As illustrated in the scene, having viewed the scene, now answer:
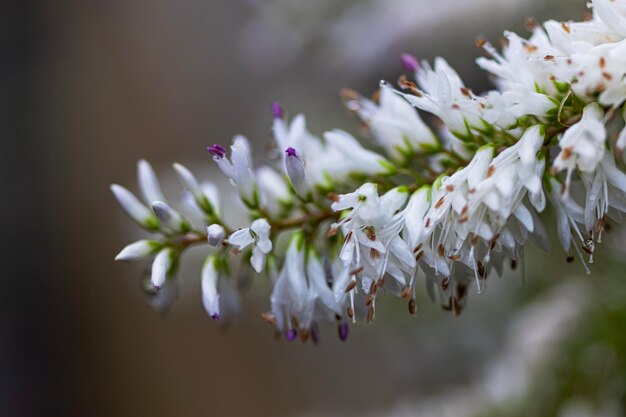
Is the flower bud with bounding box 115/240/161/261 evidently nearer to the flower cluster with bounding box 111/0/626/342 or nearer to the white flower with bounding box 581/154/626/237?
the flower cluster with bounding box 111/0/626/342

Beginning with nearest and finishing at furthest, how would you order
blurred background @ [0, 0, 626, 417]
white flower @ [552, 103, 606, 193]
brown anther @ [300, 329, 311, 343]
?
white flower @ [552, 103, 606, 193] < brown anther @ [300, 329, 311, 343] < blurred background @ [0, 0, 626, 417]

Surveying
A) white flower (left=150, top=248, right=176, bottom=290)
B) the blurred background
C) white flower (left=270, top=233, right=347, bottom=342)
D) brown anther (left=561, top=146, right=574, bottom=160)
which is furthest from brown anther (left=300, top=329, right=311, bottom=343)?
the blurred background

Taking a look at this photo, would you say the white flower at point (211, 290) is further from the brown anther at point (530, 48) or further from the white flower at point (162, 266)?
the brown anther at point (530, 48)

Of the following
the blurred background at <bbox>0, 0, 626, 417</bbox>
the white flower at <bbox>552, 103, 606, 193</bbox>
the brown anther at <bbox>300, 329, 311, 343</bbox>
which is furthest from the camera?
the blurred background at <bbox>0, 0, 626, 417</bbox>

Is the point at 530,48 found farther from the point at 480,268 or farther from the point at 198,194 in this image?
the point at 198,194

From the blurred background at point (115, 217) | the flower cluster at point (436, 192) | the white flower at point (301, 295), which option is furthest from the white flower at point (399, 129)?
the blurred background at point (115, 217)

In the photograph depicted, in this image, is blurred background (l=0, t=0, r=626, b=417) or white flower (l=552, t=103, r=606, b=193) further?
blurred background (l=0, t=0, r=626, b=417)

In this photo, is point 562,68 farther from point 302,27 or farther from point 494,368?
point 302,27

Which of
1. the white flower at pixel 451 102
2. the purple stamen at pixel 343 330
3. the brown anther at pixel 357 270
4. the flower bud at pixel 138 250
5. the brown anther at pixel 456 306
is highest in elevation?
the flower bud at pixel 138 250
